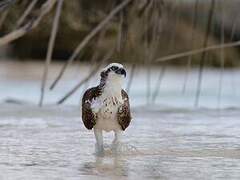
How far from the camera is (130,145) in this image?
285 centimetres

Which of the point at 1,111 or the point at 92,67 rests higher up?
the point at 92,67

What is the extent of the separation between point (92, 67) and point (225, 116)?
0.81m

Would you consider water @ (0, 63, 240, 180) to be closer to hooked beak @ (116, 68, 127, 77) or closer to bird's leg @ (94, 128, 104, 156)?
bird's leg @ (94, 128, 104, 156)

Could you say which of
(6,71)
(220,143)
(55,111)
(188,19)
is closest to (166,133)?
(220,143)

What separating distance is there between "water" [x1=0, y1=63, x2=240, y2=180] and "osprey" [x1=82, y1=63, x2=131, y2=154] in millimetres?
115

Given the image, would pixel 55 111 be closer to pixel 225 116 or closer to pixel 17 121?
pixel 17 121

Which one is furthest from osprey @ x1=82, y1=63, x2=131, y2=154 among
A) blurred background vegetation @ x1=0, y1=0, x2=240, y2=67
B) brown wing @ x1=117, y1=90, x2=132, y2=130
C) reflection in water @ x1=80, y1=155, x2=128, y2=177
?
blurred background vegetation @ x1=0, y1=0, x2=240, y2=67

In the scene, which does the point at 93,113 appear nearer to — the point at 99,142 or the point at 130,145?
the point at 99,142

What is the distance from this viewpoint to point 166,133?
3283mm

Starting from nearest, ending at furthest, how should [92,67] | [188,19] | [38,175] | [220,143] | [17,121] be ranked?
[38,175]
[220,143]
[17,121]
[92,67]
[188,19]

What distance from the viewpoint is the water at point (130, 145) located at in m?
2.27

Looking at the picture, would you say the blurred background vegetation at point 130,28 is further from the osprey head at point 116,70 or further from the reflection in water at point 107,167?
the reflection in water at point 107,167

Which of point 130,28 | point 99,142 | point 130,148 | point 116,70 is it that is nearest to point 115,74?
point 116,70

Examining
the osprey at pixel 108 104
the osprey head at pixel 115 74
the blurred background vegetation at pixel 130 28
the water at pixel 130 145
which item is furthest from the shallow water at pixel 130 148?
the blurred background vegetation at pixel 130 28
